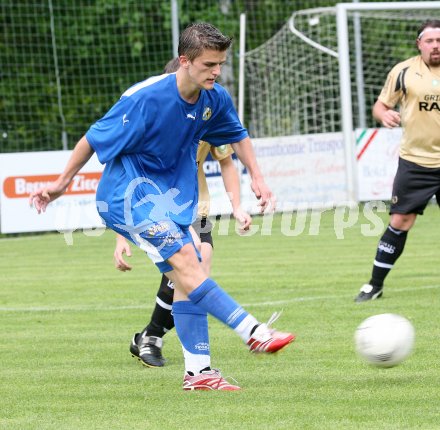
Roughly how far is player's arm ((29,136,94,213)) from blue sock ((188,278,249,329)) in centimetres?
86

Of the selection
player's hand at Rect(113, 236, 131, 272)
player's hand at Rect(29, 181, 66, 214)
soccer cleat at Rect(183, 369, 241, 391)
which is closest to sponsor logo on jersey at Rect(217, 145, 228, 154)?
player's hand at Rect(113, 236, 131, 272)

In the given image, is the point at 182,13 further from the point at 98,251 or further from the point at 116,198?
the point at 116,198

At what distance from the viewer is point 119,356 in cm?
690

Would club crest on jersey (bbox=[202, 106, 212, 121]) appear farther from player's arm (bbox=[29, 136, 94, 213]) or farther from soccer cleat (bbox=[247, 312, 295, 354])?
soccer cleat (bbox=[247, 312, 295, 354])

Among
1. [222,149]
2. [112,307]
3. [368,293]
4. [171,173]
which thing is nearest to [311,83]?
[368,293]

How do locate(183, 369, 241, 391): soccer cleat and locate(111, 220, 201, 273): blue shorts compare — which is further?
locate(183, 369, 241, 391): soccer cleat

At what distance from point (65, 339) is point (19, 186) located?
360 inches

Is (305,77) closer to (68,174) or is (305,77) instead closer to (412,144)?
(412,144)

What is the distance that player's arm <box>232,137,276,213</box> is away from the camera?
598 cm

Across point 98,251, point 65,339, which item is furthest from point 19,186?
point 65,339

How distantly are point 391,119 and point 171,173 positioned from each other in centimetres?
344

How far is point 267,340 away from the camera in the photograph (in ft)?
17.0

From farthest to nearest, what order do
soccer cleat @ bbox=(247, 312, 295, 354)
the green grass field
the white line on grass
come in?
the white line on grass < soccer cleat @ bbox=(247, 312, 295, 354) < the green grass field

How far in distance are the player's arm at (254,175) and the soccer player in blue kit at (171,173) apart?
0.36 metres
